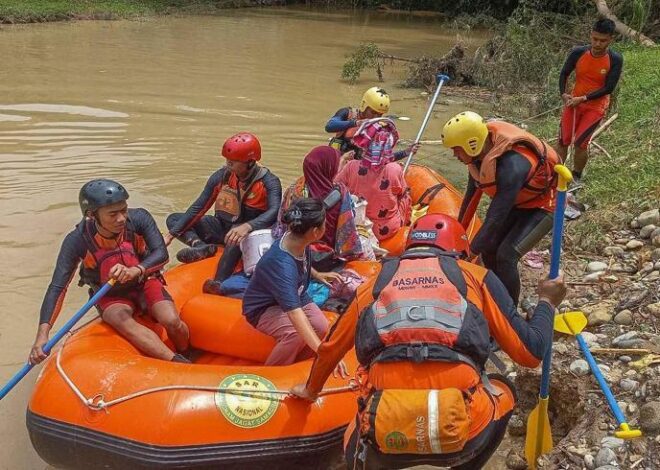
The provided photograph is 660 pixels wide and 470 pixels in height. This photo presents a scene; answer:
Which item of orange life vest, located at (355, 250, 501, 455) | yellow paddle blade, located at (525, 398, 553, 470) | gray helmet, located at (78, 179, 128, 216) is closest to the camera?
orange life vest, located at (355, 250, 501, 455)

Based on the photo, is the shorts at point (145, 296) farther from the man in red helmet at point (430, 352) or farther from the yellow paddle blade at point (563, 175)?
the yellow paddle blade at point (563, 175)

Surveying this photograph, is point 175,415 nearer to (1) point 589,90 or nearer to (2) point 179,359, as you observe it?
(2) point 179,359

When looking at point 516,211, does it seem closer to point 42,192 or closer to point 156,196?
point 156,196

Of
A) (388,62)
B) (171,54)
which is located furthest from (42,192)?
(388,62)

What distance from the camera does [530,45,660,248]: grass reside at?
4.68m

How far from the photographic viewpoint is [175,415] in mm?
2928

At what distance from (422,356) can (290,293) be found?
1.10m

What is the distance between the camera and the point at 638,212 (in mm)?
4617

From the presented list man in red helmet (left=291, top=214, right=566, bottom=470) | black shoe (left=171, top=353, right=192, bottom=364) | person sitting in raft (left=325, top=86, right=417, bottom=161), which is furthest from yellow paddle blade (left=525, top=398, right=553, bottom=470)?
person sitting in raft (left=325, top=86, right=417, bottom=161)

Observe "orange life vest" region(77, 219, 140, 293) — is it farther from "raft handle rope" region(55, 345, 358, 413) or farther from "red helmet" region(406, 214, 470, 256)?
"red helmet" region(406, 214, 470, 256)

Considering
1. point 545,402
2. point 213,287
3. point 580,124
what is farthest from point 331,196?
point 580,124

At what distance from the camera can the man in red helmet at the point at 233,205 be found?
14.5 feet

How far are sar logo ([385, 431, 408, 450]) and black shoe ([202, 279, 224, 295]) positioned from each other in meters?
1.98

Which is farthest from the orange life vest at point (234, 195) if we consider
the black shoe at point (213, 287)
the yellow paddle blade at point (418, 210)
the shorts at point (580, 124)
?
the shorts at point (580, 124)
